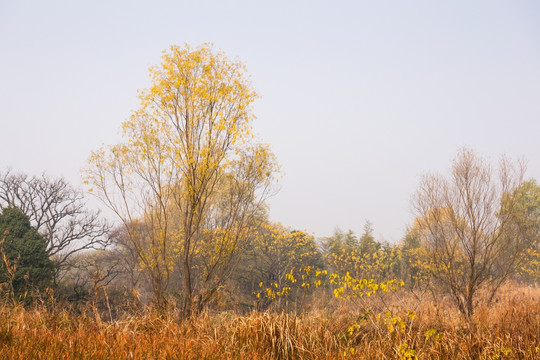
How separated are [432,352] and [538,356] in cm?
142

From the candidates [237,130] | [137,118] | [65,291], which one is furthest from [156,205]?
[65,291]

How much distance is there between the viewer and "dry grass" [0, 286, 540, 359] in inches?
154

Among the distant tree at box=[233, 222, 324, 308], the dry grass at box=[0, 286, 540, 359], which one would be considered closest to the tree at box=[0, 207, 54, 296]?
the distant tree at box=[233, 222, 324, 308]

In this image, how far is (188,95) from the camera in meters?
7.74

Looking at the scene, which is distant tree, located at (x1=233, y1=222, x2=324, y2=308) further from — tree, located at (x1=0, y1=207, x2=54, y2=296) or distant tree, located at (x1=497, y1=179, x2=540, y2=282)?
distant tree, located at (x1=497, y1=179, x2=540, y2=282)

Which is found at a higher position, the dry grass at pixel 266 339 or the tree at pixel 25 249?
the tree at pixel 25 249

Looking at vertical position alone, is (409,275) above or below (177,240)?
below

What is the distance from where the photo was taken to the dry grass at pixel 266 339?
3.92m

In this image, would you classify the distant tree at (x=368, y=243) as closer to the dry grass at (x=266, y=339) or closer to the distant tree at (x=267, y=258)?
the distant tree at (x=267, y=258)

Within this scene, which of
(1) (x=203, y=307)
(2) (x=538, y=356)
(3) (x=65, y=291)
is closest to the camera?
(2) (x=538, y=356)

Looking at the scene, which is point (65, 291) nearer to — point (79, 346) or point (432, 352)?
point (79, 346)

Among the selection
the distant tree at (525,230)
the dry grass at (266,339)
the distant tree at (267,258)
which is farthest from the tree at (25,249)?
the distant tree at (525,230)

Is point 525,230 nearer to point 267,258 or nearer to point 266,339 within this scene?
point 267,258

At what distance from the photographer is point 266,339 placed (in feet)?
16.8
